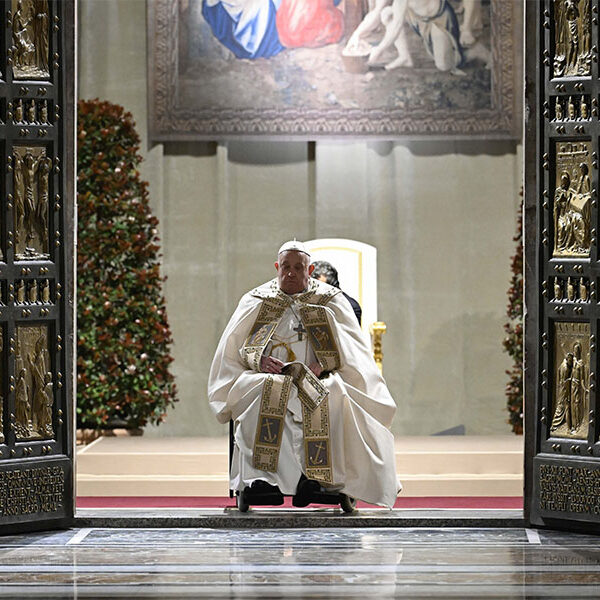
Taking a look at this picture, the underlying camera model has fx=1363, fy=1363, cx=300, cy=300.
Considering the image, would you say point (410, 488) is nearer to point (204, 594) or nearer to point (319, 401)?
point (319, 401)

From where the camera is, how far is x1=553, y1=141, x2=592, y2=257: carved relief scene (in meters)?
6.83

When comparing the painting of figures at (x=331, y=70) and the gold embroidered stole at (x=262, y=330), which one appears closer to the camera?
the gold embroidered stole at (x=262, y=330)

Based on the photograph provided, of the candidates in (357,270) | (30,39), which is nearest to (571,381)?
(30,39)

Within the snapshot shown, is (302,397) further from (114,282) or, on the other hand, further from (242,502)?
(114,282)

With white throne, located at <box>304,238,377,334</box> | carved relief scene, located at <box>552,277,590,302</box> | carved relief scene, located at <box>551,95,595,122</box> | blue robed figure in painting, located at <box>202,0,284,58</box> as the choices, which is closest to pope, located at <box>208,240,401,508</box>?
carved relief scene, located at <box>552,277,590,302</box>

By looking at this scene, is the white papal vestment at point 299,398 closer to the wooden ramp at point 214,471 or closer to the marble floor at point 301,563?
the marble floor at point 301,563

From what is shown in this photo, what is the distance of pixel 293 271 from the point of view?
741 cm

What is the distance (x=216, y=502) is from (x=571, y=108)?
13.0ft

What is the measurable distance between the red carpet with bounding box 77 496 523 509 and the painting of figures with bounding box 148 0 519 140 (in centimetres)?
359

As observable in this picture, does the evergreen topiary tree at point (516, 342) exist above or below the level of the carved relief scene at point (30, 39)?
below

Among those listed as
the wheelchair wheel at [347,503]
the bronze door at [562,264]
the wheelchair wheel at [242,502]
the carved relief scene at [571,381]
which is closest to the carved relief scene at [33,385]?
the wheelchair wheel at [242,502]

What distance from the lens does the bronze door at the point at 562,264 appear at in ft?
22.2

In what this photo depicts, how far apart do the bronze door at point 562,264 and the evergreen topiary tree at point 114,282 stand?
16.4 ft

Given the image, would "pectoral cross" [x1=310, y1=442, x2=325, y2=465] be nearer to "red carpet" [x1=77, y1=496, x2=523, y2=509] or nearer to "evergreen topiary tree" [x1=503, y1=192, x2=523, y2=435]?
"red carpet" [x1=77, y1=496, x2=523, y2=509]
